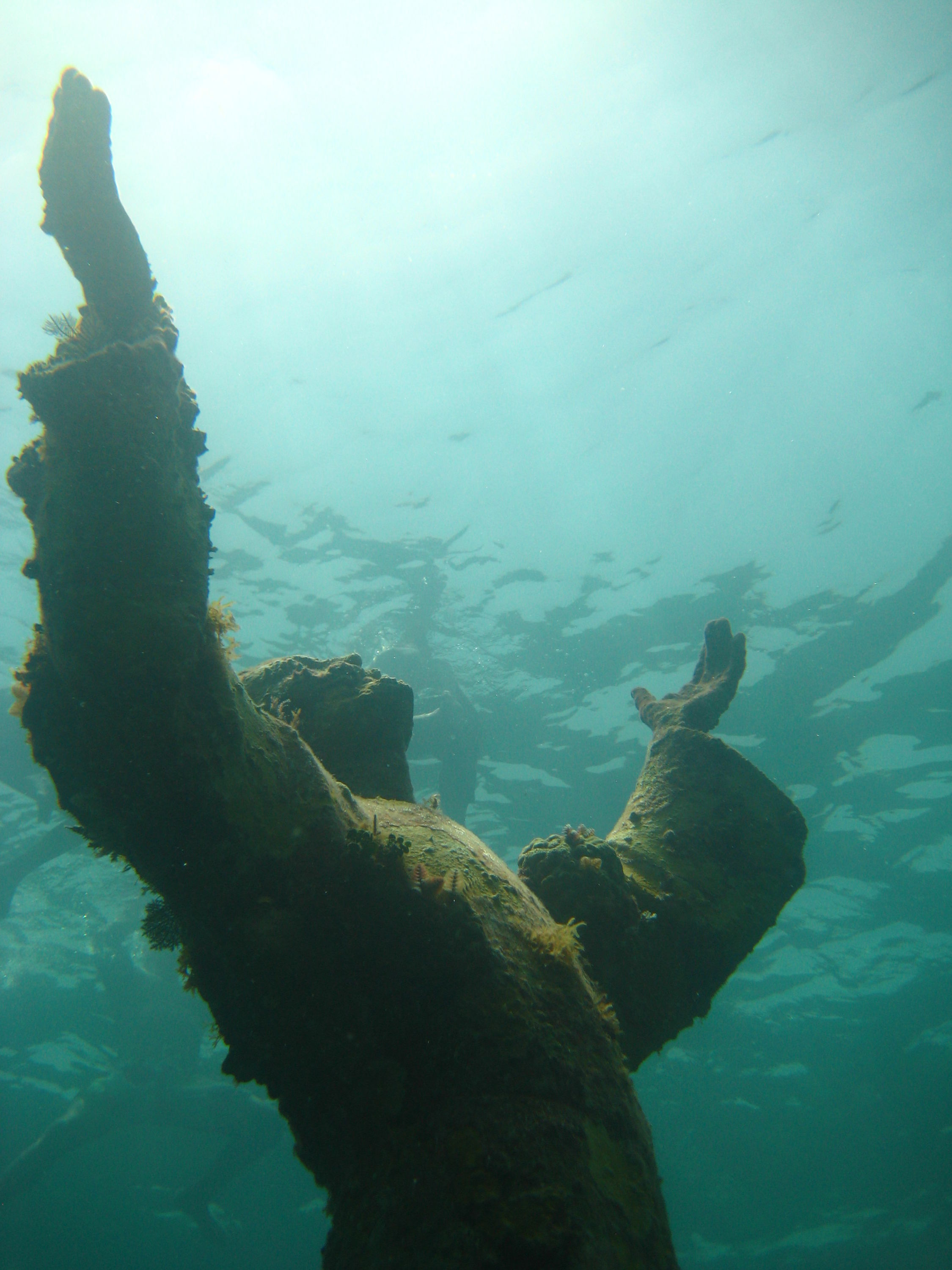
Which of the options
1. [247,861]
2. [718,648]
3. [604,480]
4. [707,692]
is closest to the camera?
[247,861]

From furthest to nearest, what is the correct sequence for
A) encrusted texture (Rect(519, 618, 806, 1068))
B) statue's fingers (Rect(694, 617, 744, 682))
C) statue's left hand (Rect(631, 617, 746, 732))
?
1. statue's fingers (Rect(694, 617, 744, 682))
2. statue's left hand (Rect(631, 617, 746, 732))
3. encrusted texture (Rect(519, 618, 806, 1068))

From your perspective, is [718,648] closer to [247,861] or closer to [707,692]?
[707,692]

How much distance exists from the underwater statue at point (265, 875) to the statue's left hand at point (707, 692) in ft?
10.2

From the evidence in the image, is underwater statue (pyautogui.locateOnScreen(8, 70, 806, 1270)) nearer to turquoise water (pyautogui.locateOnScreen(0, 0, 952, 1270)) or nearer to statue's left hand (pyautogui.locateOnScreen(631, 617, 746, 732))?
statue's left hand (pyautogui.locateOnScreen(631, 617, 746, 732))

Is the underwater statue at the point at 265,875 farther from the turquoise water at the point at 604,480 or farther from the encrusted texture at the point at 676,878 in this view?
the turquoise water at the point at 604,480

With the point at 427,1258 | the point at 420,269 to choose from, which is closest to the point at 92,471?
the point at 427,1258

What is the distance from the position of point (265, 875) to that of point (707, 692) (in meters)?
4.64

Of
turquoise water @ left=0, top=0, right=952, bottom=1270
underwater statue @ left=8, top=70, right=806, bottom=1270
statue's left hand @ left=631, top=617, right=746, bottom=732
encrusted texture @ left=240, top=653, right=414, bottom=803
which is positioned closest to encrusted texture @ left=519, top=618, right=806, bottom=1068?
statue's left hand @ left=631, top=617, right=746, bottom=732

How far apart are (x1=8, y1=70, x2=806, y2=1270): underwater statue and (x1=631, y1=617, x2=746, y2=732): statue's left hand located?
10.2 feet

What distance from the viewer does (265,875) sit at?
291 centimetres

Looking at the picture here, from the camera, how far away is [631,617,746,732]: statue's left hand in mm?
5828

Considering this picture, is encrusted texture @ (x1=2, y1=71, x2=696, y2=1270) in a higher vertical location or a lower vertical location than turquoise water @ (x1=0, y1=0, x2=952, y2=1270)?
lower

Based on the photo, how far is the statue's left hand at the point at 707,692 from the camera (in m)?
5.83

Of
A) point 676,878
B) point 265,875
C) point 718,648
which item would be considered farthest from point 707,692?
point 265,875
